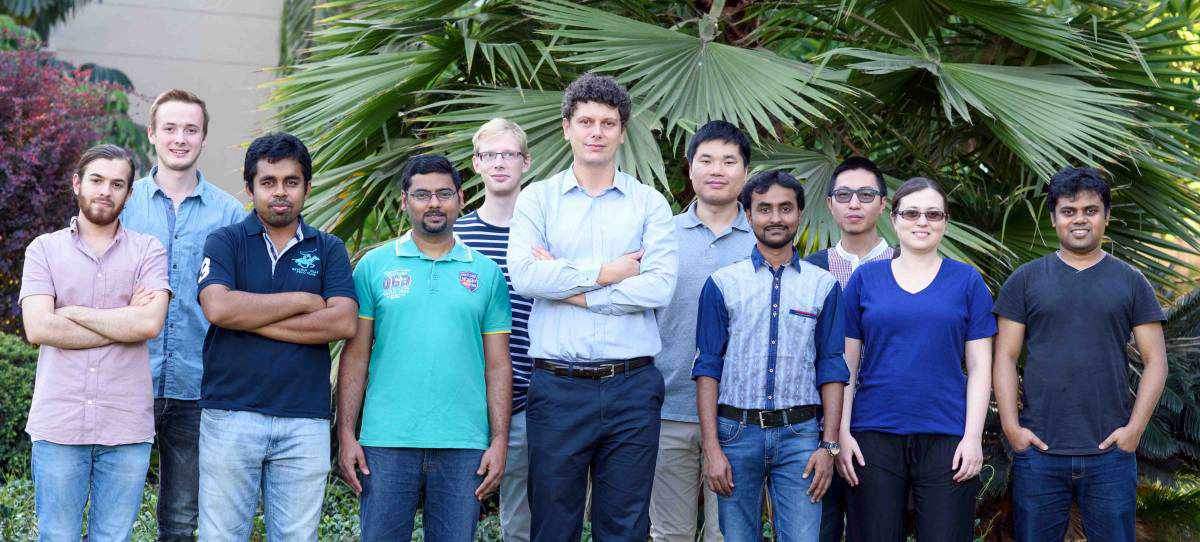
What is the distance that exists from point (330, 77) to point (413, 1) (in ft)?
2.22

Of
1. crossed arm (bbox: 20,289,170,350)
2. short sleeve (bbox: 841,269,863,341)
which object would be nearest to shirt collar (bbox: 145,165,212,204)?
crossed arm (bbox: 20,289,170,350)

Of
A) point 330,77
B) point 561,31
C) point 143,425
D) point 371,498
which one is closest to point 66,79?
point 330,77

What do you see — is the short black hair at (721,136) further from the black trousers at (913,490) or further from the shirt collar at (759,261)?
the black trousers at (913,490)

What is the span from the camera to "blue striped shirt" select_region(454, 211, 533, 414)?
444 centimetres

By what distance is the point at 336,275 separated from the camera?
13.6ft

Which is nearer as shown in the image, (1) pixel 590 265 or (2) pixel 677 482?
(1) pixel 590 265

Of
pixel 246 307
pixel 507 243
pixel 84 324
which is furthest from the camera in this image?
pixel 507 243

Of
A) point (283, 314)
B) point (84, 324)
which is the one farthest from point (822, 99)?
point (84, 324)

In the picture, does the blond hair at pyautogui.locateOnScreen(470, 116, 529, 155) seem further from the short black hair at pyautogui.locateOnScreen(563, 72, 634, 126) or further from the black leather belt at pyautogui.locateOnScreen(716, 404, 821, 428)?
the black leather belt at pyautogui.locateOnScreen(716, 404, 821, 428)

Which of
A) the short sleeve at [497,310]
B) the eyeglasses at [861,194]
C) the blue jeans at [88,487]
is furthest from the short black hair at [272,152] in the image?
the eyeglasses at [861,194]

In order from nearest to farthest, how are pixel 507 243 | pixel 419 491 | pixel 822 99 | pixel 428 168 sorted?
1. pixel 419 491
2. pixel 428 168
3. pixel 507 243
4. pixel 822 99

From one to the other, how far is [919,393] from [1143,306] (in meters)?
0.91

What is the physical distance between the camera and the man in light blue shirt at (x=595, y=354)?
155 inches

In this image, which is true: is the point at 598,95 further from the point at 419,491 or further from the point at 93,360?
the point at 93,360
